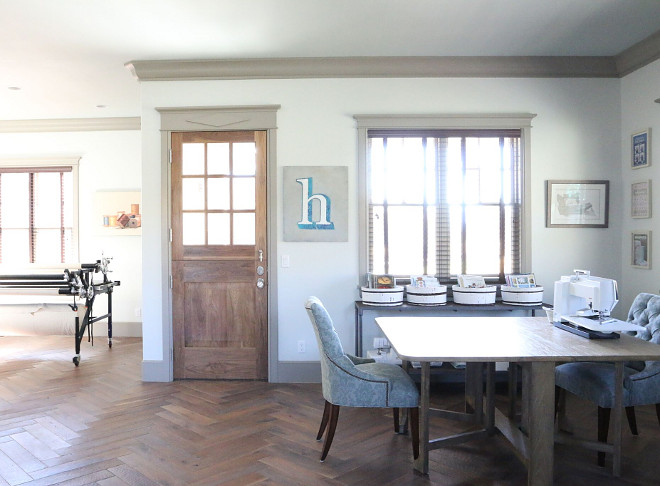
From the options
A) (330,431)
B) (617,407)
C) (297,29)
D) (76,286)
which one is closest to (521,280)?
(617,407)

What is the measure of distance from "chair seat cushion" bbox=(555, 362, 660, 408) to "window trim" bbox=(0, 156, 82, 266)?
6.22 meters

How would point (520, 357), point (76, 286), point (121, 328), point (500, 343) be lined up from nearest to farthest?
1. point (520, 357)
2. point (500, 343)
3. point (76, 286)
4. point (121, 328)

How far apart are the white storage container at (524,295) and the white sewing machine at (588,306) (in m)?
1.10

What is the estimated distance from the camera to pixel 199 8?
3408 mm

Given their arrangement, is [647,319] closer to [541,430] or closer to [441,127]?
[541,430]

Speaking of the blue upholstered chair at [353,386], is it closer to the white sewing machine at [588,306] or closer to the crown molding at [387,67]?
the white sewing machine at [588,306]

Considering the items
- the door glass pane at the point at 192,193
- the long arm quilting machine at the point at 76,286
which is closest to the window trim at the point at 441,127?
the door glass pane at the point at 192,193

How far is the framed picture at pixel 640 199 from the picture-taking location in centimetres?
402

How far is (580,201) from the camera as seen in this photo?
4.37m

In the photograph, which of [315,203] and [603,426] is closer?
[603,426]

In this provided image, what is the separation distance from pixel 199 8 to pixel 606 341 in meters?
3.44

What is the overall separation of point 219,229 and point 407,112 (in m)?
2.08

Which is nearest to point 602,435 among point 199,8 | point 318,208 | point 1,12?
point 318,208

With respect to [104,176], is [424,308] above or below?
below
